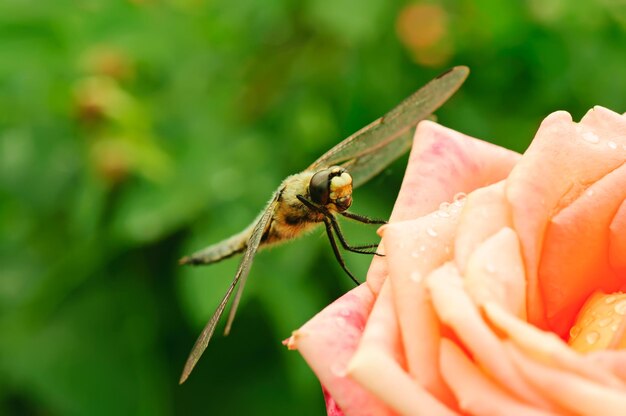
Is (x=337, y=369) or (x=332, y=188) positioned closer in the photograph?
(x=337, y=369)

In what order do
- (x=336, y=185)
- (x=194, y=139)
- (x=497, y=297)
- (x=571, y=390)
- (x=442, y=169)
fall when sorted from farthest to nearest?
(x=194, y=139) < (x=336, y=185) < (x=442, y=169) < (x=497, y=297) < (x=571, y=390)

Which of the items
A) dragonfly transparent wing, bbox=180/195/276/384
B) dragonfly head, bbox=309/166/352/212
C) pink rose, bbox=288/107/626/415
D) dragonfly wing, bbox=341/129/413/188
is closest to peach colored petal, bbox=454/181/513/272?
pink rose, bbox=288/107/626/415

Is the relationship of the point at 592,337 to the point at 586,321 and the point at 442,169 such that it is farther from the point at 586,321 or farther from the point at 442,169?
the point at 442,169

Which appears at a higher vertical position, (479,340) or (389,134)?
(479,340)

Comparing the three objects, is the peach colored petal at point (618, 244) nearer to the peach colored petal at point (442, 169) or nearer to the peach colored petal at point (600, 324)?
the peach colored petal at point (600, 324)

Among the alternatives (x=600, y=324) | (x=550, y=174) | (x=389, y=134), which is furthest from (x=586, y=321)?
(x=389, y=134)

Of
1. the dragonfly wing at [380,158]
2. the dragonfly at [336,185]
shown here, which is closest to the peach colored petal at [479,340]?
the dragonfly at [336,185]

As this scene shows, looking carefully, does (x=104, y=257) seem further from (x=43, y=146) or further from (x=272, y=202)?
(x=272, y=202)
